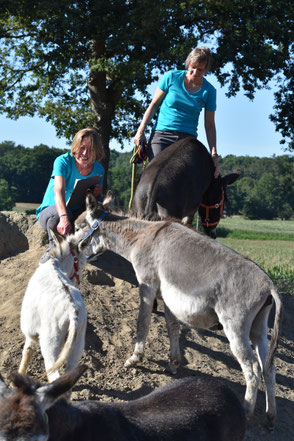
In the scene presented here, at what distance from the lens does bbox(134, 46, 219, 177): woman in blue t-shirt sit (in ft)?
21.0

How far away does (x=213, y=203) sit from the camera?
24.5ft

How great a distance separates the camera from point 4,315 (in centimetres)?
634

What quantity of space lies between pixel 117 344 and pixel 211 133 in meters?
3.08

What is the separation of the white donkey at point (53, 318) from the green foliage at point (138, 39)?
9732 millimetres

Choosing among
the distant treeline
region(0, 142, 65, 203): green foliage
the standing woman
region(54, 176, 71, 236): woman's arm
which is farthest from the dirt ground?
region(0, 142, 65, 203): green foliage

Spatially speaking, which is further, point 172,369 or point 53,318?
point 172,369

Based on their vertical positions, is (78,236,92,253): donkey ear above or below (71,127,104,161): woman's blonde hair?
below

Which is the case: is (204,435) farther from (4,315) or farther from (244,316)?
(4,315)

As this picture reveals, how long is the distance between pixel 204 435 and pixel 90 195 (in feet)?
9.90

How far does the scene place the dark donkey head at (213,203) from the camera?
24.1 feet

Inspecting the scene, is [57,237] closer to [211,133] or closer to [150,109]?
[150,109]

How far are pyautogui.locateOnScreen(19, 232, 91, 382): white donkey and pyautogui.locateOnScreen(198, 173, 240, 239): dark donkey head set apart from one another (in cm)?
307

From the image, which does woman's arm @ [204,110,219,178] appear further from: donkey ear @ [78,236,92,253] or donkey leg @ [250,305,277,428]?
donkey leg @ [250,305,277,428]

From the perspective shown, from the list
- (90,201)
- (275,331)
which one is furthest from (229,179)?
(275,331)
